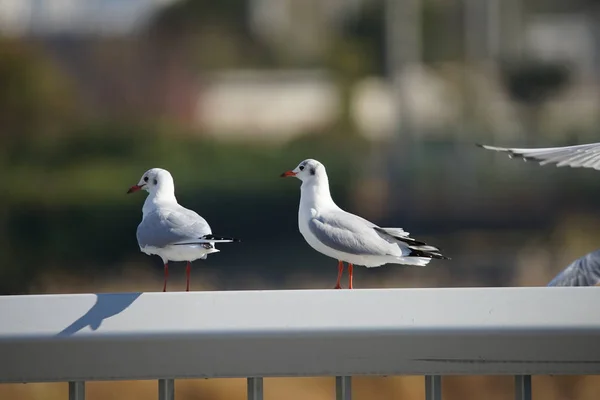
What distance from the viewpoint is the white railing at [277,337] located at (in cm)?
77

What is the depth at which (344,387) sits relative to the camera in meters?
0.79

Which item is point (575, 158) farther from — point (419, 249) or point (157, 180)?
point (157, 180)

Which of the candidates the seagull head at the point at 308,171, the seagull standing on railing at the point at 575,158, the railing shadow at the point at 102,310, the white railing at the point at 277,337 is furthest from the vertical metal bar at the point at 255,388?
the seagull head at the point at 308,171

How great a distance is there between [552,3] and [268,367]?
663 centimetres

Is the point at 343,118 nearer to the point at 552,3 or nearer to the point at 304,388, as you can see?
the point at 552,3

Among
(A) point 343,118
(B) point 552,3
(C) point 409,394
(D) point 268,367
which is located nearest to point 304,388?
(C) point 409,394

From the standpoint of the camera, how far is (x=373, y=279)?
20.7 ft

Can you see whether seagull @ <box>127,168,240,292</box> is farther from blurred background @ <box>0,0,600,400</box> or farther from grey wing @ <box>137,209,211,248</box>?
blurred background @ <box>0,0,600,400</box>

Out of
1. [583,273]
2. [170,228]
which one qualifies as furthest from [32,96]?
[583,273]

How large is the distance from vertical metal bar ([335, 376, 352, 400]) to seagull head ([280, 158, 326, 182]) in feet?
1.71

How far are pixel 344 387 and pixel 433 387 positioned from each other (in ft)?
0.25

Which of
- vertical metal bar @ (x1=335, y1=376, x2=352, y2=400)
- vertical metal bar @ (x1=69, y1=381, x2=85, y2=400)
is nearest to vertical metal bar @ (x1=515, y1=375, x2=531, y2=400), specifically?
vertical metal bar @ (x1=335, y1=376, x2=352, y2=400)

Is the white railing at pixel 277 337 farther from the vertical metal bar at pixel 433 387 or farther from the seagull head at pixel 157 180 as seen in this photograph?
the seagull head at pixel 157 180

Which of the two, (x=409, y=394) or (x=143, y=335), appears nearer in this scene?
(x=143, y=335)
